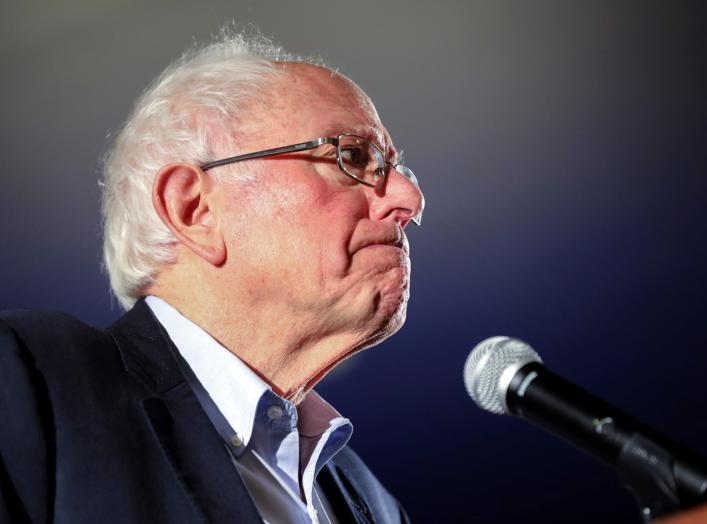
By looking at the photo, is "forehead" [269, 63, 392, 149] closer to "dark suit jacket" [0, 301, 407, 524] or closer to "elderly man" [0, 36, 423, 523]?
"elderly man" [0, 36, 423, 523]

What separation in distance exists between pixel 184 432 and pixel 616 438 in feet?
2.33

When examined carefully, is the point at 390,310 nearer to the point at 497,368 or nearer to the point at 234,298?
the point at 234,298

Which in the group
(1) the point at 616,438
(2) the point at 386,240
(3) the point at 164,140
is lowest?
(1) the point at 616,438

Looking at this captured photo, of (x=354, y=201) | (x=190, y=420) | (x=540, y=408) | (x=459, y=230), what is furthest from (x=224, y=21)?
(x=540, y=408)

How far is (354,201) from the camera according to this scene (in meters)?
1.51

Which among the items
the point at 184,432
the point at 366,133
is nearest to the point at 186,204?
Result: the point at 366,133

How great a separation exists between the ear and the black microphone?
2.39 ft

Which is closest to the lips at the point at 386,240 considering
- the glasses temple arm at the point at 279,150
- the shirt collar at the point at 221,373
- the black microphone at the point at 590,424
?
the glasses temple arm at the point at 279,150

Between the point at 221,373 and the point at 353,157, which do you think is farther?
the point at 353,157

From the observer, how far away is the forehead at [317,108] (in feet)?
5.16

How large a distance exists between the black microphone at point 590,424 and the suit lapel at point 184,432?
1.43 ft

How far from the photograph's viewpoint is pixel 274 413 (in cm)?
145

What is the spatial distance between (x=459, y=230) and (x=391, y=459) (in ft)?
3.65

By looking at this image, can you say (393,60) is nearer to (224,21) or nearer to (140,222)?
(224,21)
